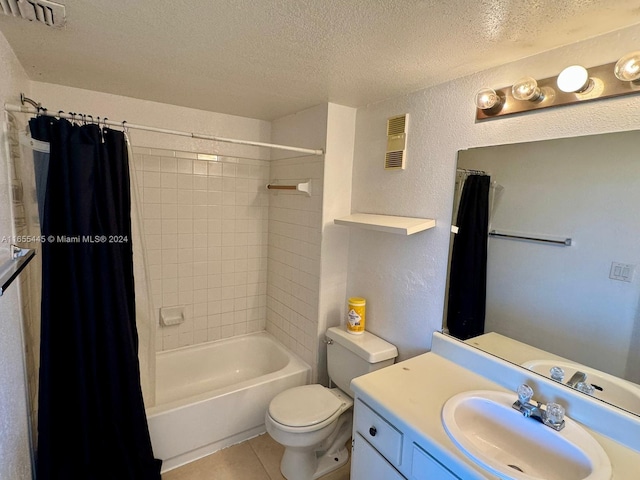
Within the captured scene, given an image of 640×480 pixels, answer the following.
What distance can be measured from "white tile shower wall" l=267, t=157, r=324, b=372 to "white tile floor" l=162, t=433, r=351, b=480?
1.96 ft

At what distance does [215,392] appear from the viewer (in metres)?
1.99

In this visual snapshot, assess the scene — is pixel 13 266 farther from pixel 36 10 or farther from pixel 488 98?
pixel 488 98

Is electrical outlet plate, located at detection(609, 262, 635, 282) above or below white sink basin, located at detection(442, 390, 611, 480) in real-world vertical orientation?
above

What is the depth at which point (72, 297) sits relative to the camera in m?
1.40

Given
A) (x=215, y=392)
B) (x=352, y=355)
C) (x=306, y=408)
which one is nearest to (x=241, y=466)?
(x=215, y=392)

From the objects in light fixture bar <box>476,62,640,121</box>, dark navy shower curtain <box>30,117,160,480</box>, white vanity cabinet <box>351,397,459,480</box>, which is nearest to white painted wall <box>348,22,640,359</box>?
light fixture bar <box>476,62,640,121</box>

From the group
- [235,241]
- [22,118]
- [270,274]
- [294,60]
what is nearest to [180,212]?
[235,241]

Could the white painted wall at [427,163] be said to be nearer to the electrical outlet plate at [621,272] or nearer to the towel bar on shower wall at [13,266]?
the electrical outlet plate at [621,272]

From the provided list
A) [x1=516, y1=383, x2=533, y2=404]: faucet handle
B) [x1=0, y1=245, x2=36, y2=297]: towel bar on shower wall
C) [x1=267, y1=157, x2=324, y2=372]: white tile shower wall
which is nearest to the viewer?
[x1=0, y1=245, x2=36, y2=297]: towel bar on shower wall

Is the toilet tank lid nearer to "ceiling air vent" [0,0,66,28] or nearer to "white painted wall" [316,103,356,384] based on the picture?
"white painted wall" [316,103,356,384]

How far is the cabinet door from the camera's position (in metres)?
1.25

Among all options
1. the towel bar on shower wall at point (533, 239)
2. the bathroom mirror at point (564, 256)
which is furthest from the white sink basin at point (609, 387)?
the towel bar on shower wall at point (533, 239)

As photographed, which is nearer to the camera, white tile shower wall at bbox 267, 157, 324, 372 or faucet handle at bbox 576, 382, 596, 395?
faucet handle at bbox 576, 382, 596, 395

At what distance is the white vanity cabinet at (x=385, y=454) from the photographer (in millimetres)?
1091
